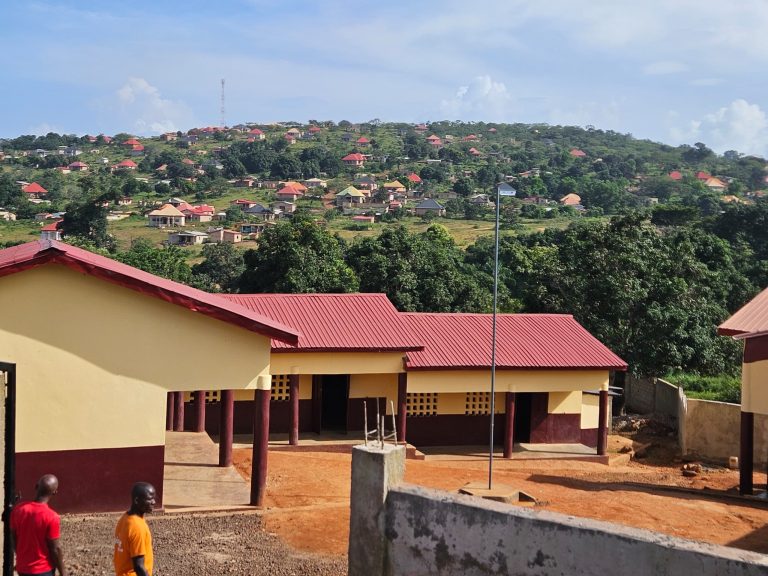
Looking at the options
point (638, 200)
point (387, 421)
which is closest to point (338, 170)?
point (638, 200)

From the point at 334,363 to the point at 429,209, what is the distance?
72.9 metres

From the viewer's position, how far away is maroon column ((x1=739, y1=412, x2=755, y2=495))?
17.5 meters

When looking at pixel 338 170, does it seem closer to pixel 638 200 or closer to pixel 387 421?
pixel 638 200

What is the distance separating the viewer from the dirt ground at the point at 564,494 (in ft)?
44.7

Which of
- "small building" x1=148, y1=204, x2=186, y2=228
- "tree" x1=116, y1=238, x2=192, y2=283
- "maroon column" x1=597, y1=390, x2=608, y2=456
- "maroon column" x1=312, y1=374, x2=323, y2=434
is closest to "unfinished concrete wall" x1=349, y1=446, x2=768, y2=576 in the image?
"maroon column" x1=312, y1=374, x2=323, y2=434

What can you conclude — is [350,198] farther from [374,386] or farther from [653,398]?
[374,386]

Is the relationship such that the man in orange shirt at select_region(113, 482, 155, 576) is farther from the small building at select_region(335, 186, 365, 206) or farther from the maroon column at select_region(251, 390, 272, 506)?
the small building at select_region(335, 186, 365, 206)

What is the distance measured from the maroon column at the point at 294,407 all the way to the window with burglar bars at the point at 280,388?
1.22 metres

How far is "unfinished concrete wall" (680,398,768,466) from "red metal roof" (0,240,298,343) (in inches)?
530

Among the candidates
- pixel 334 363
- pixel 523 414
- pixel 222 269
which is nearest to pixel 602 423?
pixel 523 414

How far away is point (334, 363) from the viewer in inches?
773

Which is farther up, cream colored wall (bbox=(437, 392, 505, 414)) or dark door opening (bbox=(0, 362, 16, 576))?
dark door opening (bbox=(0, 362, 16, 576))

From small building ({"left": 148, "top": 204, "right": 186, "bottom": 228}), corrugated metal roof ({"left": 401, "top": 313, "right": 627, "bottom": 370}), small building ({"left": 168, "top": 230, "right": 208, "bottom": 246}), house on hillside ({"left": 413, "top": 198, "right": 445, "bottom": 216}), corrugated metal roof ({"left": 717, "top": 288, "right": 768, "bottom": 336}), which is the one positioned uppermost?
house on hillside ({"left": 413, "top": 198, "right": 445, "bottom": 216})

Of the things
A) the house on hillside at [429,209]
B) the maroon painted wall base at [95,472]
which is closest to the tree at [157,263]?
the maroon painted wall base at [95,472]
